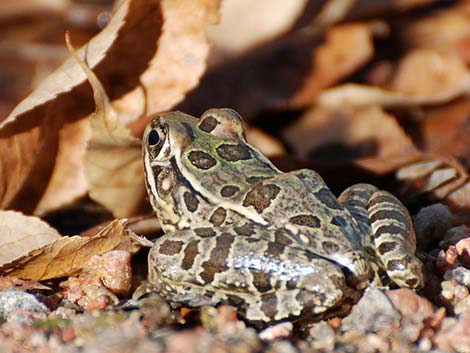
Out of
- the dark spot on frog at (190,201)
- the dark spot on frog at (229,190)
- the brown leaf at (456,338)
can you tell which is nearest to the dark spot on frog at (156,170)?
the dark spot on frog at (190,201)

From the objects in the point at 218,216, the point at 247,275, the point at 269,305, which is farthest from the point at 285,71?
the point at 269,305

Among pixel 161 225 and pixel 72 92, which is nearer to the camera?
pixel 161 225

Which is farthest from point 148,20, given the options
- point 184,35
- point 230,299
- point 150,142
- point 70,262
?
point 230,299

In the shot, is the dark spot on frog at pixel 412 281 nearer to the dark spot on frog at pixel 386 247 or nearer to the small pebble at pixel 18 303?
the dark spot on frog at pixel 386 247

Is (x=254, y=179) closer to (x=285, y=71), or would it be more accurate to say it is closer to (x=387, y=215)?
(x=387, y=215)

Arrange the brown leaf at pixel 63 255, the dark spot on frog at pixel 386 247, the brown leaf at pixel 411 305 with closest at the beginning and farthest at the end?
the brown leaf at pixel 411 305, the dark spot on frog at pixel 386 247, the brown leaf at pixel 63 255

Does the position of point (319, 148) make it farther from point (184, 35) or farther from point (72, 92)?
point (72, 92)
